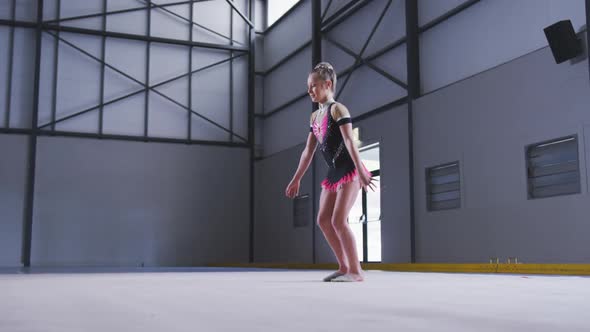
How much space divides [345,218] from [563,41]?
5.04 m

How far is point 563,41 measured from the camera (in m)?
7.97

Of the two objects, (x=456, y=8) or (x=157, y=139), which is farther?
(x=157, y=139)

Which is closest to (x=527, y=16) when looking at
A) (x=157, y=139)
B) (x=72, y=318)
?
(x=72, y=318)

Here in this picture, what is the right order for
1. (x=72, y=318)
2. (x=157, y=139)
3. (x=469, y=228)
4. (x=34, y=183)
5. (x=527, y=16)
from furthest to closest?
1. (x=157, y=139)
2. (x=34, y=183)
3. (x=469, y=228)
4. (x=527, y=16)
5. (x=72, y=318)

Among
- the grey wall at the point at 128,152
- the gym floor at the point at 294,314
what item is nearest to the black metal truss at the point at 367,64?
the grey wall at the point at 128,152

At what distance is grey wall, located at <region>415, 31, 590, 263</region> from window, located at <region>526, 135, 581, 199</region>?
0.10 meters

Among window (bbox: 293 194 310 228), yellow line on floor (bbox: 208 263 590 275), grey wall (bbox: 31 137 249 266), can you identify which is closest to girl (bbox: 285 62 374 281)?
yellow line on floor (bbox: 208 263 590 275)

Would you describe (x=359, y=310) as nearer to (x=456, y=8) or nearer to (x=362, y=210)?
(x=456, y=8)

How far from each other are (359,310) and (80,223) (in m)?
14.7

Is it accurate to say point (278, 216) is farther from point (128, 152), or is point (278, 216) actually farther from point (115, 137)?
point (115, 137)

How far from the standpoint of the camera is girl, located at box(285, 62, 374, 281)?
14.3 ft

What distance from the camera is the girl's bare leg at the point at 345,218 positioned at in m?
4.36

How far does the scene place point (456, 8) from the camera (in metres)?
10.5

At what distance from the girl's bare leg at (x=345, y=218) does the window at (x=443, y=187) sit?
19.6ft
